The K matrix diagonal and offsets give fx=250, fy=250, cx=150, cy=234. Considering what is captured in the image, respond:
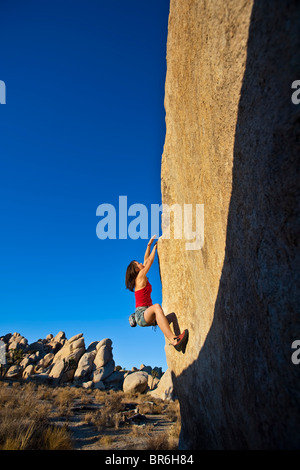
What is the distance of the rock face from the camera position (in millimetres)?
1772

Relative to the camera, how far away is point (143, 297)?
19.3 ft

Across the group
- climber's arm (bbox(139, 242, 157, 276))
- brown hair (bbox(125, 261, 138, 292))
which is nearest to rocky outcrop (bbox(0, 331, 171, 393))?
brown hair (bbox(125, 261, 138, 292))

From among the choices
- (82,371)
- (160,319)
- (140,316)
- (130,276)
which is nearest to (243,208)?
(160,319)

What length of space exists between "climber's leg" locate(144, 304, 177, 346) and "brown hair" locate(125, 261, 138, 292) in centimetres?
113

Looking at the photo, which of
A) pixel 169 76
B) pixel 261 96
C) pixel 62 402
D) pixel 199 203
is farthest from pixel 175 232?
pixel 62 402

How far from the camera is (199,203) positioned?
3988mm

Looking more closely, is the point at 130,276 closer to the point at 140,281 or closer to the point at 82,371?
the point at 140,281

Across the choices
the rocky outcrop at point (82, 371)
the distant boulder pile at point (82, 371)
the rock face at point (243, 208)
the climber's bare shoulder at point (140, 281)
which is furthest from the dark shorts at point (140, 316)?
the rocky outcrop at point (82, 371)

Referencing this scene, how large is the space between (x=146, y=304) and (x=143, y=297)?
6.9 inches

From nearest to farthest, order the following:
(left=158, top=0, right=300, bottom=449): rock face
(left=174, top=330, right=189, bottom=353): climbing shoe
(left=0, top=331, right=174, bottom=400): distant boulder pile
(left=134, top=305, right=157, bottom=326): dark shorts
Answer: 1. (left=158, top=0, right=300, bottom=449): rock face
2. (left=174, top=330, right=189, bottom=353): climbing shoe
3. (left=134, top=305, right=157, bottom=326): dark shorts
4. (left=0, top=331, right=174, bottom=400): distant boulder pile

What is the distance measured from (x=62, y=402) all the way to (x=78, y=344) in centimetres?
2834

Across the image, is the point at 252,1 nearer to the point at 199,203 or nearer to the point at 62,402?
the point at 199,203

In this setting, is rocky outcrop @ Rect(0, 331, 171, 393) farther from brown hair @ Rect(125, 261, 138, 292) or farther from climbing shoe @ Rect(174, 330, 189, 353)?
climbing shoe @ Rect(174, 330, 189, 353)
